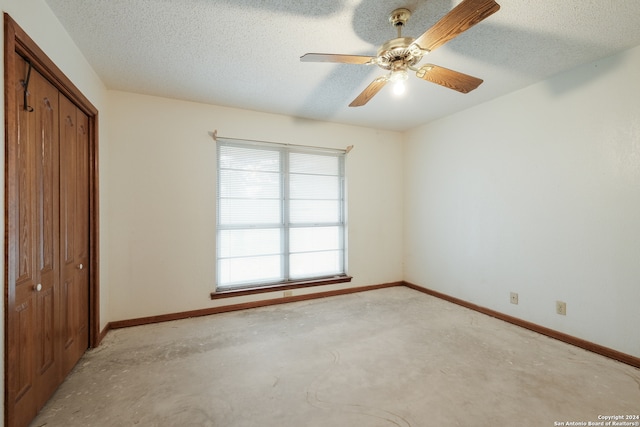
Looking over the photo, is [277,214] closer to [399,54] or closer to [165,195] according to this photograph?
[165,195]

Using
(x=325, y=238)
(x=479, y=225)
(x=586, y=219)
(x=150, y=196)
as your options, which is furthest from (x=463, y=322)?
(x=150, y=196)

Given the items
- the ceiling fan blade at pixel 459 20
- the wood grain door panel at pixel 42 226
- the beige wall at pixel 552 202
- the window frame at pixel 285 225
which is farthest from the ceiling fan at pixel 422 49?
the window frame at pixel 285 225

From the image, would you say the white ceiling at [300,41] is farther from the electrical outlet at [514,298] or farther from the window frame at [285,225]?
the electrical outlet at [514,298]

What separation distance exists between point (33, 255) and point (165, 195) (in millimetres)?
1611

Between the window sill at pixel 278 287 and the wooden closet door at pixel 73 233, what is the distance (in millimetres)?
1298

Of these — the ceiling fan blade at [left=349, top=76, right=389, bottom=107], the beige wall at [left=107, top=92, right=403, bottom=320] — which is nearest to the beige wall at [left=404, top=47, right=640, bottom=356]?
the ceiling fan blade at [left=349, top=76, right=389, bottom=107]

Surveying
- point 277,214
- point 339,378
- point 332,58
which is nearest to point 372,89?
point 332,58

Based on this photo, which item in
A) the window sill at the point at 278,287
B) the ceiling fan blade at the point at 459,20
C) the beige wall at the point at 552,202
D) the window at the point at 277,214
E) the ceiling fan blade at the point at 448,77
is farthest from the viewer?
the window at the point at 277,214

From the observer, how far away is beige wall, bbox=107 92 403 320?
301 cm

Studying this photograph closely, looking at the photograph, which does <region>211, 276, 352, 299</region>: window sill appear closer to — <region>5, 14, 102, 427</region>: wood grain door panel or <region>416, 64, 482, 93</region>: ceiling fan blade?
<region>5, 14, 102, 427</region>: wood grain door panel

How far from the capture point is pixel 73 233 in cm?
218

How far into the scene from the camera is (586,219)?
2.51 meters

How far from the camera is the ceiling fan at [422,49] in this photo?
1.34 meters

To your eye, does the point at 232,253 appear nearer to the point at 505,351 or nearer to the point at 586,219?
the point at 505,351
